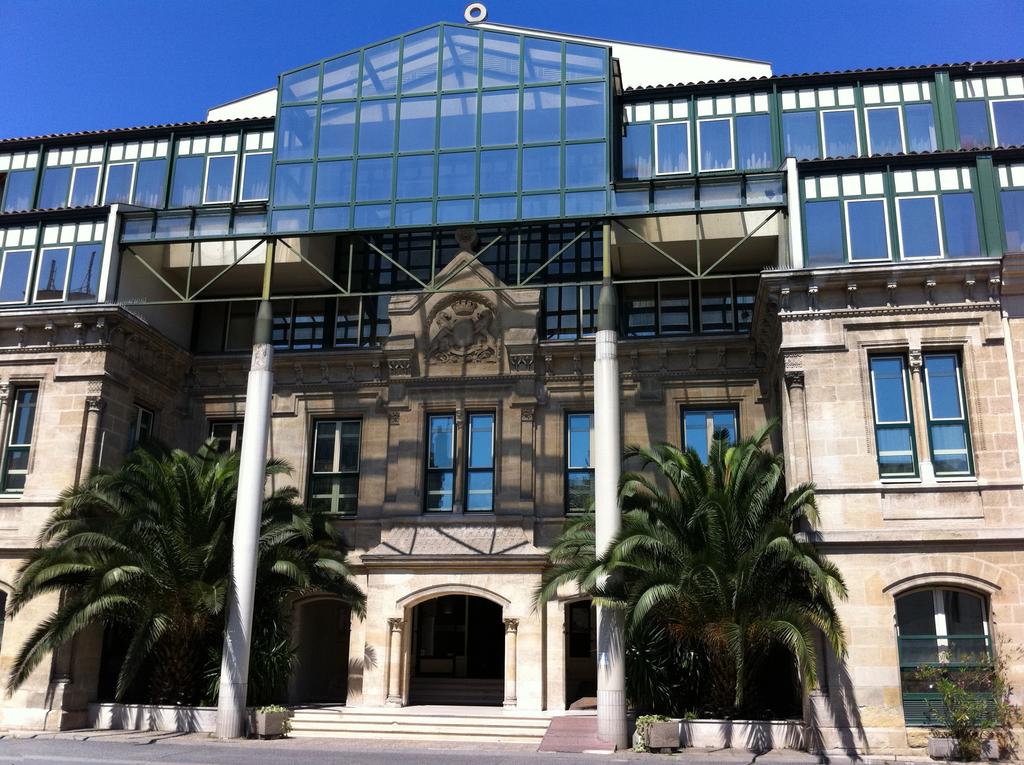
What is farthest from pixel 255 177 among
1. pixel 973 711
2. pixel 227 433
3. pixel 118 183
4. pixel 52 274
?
pixel 973 711

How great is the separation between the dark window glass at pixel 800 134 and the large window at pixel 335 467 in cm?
1297

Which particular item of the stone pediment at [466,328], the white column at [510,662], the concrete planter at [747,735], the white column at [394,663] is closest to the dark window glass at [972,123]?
the stone pediment at [466,328]

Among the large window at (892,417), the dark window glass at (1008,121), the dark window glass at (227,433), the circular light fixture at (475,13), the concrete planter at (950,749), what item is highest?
the circular light fixture at (475,13)

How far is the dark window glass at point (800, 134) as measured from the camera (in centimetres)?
2253

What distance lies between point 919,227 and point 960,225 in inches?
31.1

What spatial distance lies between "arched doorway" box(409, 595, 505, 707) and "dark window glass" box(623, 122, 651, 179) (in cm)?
1215

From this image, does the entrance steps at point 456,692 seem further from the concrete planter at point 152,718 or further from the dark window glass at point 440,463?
the concrete planter at point 152,718

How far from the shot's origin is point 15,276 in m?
23.2

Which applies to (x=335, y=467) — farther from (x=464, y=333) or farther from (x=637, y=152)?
(x=637, y=152)

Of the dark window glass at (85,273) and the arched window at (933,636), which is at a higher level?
the dark window glass at (85,273)

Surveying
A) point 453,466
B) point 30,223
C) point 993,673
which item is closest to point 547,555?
point 453,466

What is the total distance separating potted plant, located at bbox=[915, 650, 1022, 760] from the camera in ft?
52.8

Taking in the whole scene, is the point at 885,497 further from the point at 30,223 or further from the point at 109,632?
the point at 30,223

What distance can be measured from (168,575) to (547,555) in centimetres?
832
